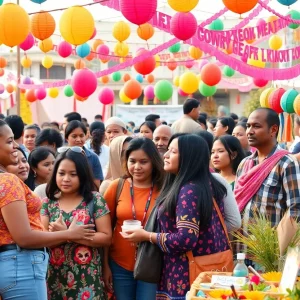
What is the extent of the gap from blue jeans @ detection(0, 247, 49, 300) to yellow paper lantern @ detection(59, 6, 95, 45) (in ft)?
16.0

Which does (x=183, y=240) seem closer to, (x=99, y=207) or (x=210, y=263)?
(x=210, y=263)

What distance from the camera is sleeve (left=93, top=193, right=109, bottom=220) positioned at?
483 centimetres

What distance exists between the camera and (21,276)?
401 centimetres

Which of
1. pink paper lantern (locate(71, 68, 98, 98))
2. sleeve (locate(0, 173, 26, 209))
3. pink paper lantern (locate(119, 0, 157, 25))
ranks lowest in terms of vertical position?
sleeve (locate(0, 173, 26, 209))

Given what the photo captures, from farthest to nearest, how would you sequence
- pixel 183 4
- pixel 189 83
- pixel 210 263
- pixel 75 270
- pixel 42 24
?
pixel 189 83
pixel 42 24
pixel 183 4
pixel 75 270
pixel 210 263

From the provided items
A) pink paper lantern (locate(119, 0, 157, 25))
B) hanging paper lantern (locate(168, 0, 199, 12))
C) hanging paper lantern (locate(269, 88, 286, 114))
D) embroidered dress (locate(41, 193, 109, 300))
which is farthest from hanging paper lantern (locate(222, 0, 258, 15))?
hanging paper lantern (locate(269, 88, 286, 114))

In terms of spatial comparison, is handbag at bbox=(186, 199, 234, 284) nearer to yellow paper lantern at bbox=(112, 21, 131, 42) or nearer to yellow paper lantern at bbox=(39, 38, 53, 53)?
yellow paper lantern at bbox=(39, 38, 53, 53)

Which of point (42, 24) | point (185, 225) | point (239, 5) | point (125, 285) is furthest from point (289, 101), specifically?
point (185, 225)

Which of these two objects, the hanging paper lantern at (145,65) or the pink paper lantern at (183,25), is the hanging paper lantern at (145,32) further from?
the pink paper lantern at (183,25)

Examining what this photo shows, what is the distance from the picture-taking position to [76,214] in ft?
15.7

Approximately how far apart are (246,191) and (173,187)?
3.38 feet

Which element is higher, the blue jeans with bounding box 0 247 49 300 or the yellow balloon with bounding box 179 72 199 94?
the yellow balloon with bounding box 179 72 199 94

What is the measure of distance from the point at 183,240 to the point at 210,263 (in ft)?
0.96

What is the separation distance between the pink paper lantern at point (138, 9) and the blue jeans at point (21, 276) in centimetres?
386
